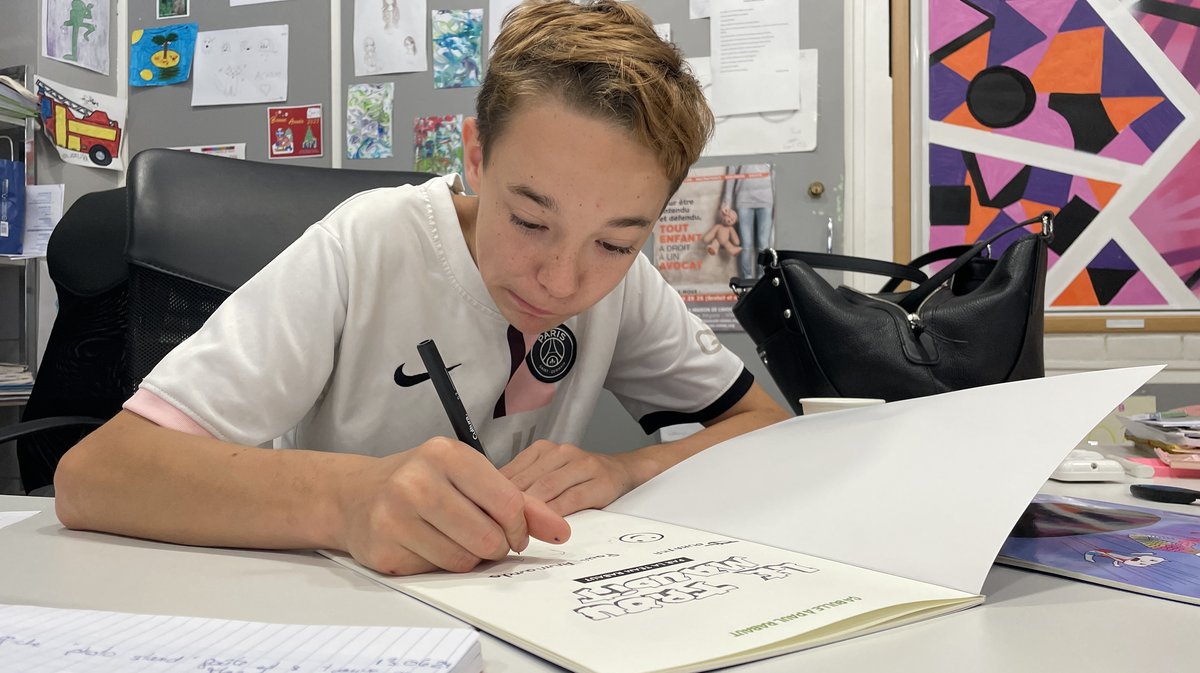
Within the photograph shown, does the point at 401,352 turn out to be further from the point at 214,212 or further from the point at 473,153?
the point at 214,212

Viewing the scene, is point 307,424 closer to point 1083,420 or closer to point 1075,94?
point 1083,420

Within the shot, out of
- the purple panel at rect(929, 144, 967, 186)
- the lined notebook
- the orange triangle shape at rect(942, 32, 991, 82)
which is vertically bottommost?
the lined notebook

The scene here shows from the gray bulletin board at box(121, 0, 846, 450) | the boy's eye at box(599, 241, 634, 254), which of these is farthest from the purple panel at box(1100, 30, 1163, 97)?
the boy's eye at box(599, 241, 634, 254)

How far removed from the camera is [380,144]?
6.22ft

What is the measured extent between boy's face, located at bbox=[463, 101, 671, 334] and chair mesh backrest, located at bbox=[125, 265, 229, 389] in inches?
21.4

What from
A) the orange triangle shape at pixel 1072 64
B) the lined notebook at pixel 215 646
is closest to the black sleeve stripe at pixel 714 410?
the lined notebook at pixel 215 646

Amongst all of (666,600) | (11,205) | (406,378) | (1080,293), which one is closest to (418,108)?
(11,205)

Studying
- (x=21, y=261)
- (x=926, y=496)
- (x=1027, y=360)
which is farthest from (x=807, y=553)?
(x=21, y=261)

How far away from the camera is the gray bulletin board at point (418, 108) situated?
5.50 feet

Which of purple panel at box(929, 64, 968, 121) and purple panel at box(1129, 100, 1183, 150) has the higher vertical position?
purple panel at box(929, 64, 968, 121)

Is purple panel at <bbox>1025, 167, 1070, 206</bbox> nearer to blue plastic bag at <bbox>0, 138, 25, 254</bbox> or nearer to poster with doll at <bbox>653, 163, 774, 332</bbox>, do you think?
poster with doll at <bbox>653, 163, 774, 332</bbox>

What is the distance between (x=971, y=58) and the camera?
1.62 m

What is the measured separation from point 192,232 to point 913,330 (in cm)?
89

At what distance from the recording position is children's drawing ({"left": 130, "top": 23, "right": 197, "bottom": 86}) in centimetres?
200
